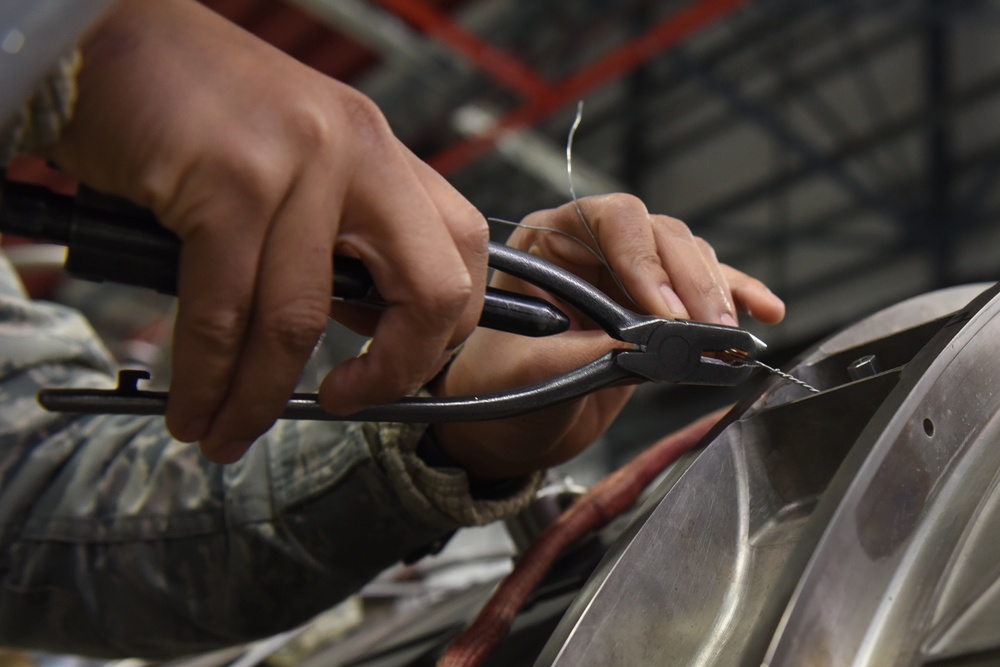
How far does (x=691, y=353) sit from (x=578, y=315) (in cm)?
12

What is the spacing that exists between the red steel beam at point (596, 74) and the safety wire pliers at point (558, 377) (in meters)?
2.62

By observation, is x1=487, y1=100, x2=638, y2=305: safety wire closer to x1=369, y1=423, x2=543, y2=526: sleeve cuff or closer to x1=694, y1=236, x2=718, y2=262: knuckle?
x1=694, y1=236, x2=718, y2=262: knuckle

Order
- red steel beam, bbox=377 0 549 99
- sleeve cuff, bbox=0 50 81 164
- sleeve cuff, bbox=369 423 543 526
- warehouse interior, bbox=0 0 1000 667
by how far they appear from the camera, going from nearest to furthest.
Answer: sleeve cuff, bbox=0 50 81 164 < sleeve cuff, bbox=369 423 543 526 < red steel beam, bbox=377 0 549 99 < warehouse interior, bbox=0 0 1000 667

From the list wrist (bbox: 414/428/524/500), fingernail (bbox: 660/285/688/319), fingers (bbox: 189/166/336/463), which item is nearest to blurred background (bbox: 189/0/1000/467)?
wrist (bbox: 414/428/524/500)

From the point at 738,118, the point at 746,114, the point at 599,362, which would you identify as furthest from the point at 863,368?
the point at 738,118

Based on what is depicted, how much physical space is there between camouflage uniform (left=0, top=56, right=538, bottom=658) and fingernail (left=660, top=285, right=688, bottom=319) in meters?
0.22

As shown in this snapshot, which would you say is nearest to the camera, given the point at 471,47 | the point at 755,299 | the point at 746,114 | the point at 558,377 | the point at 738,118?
Answer: the point at 558,377

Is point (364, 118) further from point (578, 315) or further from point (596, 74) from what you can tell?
point (596, 74)

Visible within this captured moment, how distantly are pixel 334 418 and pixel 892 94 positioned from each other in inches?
174

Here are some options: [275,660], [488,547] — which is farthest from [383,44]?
[275,660]

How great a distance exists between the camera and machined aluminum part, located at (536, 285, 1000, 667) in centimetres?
38

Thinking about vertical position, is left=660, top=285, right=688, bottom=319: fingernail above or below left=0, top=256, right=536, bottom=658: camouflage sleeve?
above

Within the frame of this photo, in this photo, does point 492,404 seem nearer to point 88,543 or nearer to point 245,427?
point 245,427

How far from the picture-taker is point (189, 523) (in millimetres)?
759
